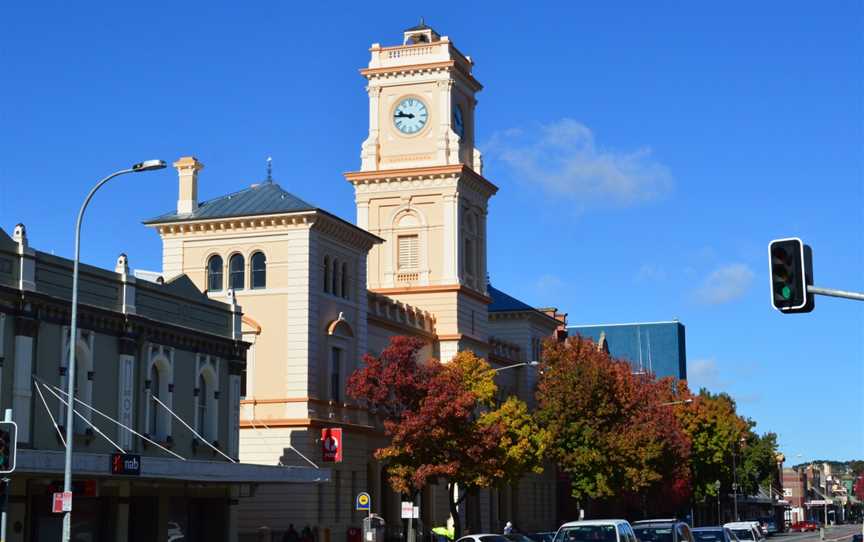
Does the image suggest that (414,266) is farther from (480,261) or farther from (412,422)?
(412,422)

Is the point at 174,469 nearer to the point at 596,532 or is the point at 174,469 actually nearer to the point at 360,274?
the point at 596,532

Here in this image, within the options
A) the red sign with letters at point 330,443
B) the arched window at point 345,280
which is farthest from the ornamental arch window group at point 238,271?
the red sign with letters at point 330,443

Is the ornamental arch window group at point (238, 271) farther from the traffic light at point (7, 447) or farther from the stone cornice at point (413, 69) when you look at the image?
the traffic light at point (7, 447)

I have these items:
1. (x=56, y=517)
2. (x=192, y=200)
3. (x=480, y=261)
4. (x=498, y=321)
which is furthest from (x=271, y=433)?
(x=498, y=321)

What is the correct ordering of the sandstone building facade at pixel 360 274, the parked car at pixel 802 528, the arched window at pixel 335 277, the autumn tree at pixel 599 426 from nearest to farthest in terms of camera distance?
the sandstone building facade at pixel 360 274
the arched window at pixel 335 277
the autumn tree at pixel 599 426
the parked car at pixel 802 528

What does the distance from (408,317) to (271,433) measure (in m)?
14.6

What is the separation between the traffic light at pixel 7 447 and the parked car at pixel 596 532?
449 inches

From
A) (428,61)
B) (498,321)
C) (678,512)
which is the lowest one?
(678,512)

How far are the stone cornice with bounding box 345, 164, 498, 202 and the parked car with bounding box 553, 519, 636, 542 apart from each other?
44447 millimetres

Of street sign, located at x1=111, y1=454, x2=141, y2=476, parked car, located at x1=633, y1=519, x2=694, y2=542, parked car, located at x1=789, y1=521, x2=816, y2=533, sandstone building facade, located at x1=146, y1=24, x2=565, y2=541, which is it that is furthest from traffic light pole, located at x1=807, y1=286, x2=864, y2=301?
parked car, located at x1=789, y1=521, x2=816, y2=533

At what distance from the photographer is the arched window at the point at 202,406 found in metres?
47.7

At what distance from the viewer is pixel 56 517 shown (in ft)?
131

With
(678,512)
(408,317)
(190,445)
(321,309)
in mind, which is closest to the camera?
(190,445)

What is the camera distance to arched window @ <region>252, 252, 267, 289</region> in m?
58.2
